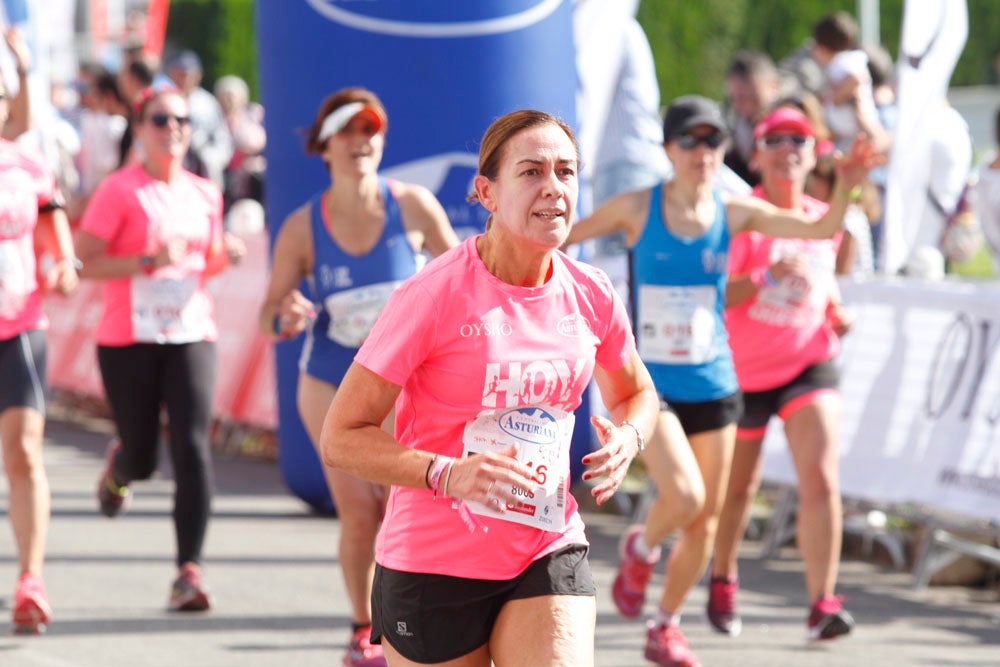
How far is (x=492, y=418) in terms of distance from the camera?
3.87m

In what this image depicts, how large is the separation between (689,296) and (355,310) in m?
1.23

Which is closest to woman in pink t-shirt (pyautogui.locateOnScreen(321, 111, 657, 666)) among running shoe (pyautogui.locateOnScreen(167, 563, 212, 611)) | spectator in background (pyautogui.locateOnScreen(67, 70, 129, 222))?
running shoe (pyautogui.locateOnScreen(167, 563, 212, 611))

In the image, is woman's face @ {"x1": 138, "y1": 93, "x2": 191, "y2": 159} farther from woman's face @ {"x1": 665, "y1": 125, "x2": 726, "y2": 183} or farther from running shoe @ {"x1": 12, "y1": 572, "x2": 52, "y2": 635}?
woman's face @ {"x1": 665, "y1": 125, "x2": 726, "y2": 183}

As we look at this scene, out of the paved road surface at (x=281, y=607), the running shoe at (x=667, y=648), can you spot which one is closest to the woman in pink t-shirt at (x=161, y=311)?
the paved road surface at (x=281, y=607)

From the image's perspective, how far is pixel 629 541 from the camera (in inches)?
273

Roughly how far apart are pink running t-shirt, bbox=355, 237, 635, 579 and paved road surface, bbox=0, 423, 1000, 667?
2770 millimetres

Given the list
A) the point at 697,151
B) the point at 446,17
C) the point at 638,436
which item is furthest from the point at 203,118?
the point at 638,436

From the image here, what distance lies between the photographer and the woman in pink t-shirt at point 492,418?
381 centimetres

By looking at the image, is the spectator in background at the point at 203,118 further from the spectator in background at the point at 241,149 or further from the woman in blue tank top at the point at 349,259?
the woman in blue tank top at the point at 349,259

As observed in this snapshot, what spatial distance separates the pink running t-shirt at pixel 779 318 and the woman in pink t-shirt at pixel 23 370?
107 inches

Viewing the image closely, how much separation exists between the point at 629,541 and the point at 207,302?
210 cm

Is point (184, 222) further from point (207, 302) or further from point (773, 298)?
point (773, 298)

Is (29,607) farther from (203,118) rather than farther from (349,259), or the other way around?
(203,118)

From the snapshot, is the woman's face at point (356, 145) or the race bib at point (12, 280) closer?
the woman's face at point (356, 145)
